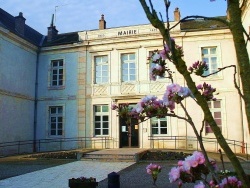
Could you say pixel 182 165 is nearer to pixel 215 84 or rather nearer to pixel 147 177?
pixel 147 177

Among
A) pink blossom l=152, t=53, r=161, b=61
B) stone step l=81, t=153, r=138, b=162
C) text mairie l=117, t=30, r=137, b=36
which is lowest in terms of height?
stone step l=81, t=153, r=138, b=162

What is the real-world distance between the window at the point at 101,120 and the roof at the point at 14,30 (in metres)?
6.39

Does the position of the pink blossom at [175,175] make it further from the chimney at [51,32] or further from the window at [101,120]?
the chimney at [51,32]

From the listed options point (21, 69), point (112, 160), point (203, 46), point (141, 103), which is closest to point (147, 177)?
point (112, 160)

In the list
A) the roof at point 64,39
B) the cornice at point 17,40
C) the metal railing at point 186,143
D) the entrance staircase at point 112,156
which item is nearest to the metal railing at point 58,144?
the metal railing at point 186,143

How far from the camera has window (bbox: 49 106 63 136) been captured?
1936 cm

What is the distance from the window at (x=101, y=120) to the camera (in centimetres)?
1856

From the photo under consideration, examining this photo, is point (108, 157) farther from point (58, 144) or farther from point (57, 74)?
point (57, 74)

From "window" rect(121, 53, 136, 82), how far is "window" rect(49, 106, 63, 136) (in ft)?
15.5

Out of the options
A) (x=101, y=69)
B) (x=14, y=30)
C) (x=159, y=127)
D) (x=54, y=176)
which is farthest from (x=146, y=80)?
(x=54, y=176)

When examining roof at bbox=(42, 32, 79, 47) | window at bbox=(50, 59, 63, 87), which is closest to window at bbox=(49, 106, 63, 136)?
window at bbox=(50, 59, 63, 87)

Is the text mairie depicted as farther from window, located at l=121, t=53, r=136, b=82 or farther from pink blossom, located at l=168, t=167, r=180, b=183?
pink blossom, located at l=168, t=167, r=180, b=183

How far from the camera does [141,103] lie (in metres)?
2.06

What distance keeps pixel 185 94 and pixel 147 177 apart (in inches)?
313
